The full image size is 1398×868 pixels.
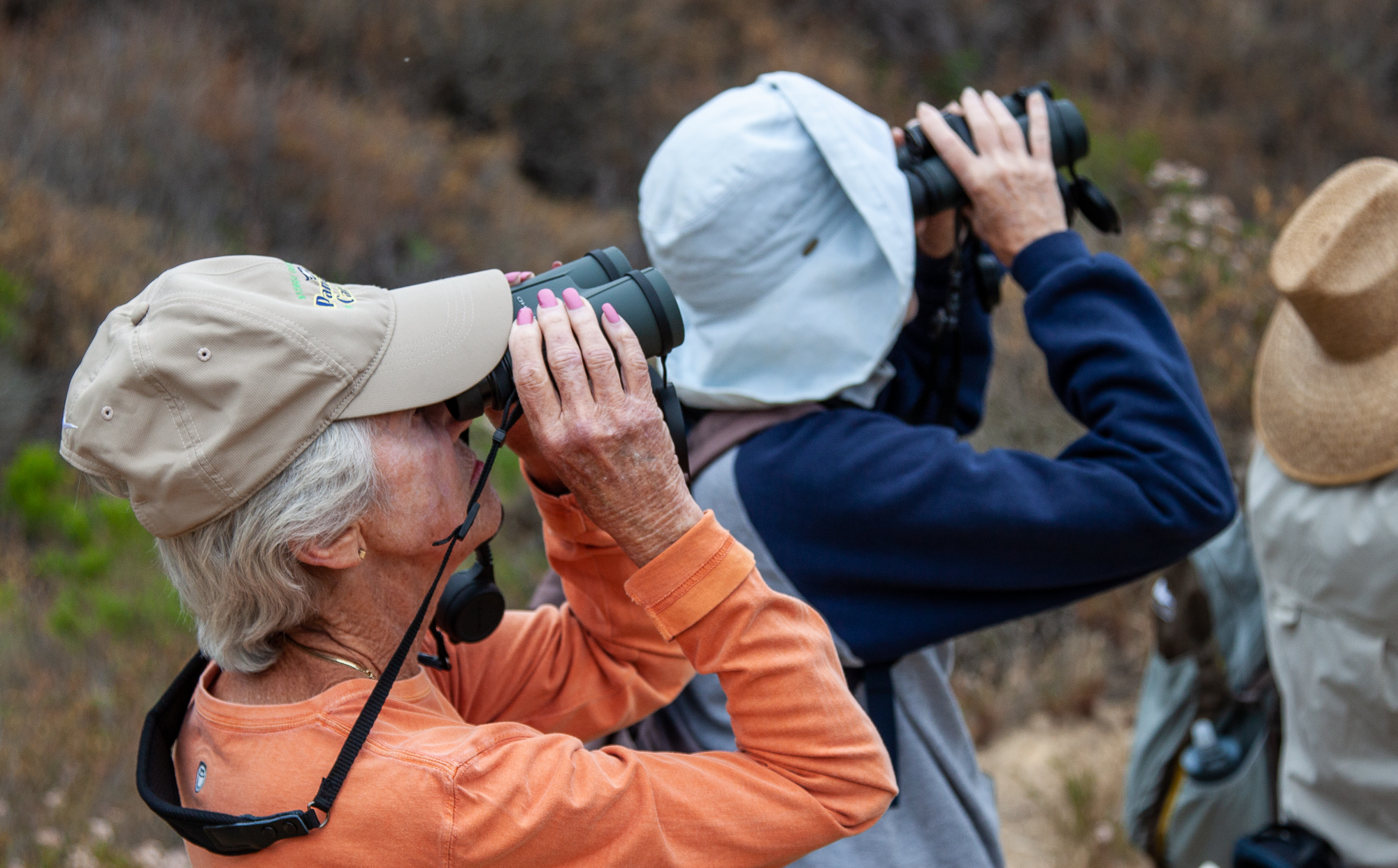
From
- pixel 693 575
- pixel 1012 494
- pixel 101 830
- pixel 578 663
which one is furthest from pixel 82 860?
pixel 1012 494

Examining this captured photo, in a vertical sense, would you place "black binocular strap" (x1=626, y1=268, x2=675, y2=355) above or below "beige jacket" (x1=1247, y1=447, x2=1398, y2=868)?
above

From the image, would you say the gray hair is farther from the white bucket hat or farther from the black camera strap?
the white bucket hat

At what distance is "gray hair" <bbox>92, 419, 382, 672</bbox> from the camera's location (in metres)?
1.24

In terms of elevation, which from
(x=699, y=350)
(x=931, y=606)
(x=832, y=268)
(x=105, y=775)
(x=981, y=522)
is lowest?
(x=105, y=775)

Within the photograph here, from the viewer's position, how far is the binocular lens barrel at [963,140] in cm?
187

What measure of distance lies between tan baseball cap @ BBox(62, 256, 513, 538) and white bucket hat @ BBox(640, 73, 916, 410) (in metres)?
0.58

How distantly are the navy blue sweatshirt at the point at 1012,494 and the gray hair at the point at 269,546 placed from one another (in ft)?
2.02

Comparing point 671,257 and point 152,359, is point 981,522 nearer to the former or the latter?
point 671,257

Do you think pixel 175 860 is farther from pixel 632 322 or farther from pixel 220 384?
pixel 632 322

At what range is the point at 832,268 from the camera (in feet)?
5.75

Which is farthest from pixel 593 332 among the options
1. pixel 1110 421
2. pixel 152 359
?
pixel 1110 421

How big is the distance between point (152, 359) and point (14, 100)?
5.98 meters

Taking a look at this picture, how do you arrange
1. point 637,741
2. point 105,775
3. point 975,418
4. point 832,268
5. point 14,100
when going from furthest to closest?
point 14,100 → point 105,775 → point 975,418 → point 637,741 → point 832,268

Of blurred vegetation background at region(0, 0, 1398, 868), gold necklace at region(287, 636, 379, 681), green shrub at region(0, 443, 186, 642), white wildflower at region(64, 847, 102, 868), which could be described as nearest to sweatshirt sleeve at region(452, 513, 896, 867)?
gold necklace at region(287, 636, 379, 681)
